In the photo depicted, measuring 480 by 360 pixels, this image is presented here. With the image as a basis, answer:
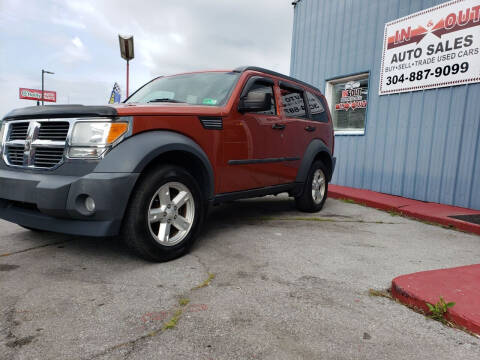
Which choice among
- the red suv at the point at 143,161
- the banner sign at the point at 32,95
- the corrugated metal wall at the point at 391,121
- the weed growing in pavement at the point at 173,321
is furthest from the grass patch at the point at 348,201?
the banner sign at the point at 32,95

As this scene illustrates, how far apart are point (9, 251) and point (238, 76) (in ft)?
9.10

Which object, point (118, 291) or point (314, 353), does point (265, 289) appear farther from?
point (118, 291)

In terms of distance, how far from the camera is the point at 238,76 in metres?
3.88

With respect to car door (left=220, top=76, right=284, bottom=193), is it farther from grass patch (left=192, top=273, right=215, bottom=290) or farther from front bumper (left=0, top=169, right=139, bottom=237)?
front bumper (left=0, top=169, right=139, bottom=237)

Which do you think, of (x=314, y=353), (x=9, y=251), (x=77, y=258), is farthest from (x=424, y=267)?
(x=9, y=251)

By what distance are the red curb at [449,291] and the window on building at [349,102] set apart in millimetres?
5266

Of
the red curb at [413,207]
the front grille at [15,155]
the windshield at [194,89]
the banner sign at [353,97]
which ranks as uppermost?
the banner sign at [353,97]

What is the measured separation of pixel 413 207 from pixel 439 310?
376 cm

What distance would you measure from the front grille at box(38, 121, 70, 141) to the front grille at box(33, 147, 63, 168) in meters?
0.09

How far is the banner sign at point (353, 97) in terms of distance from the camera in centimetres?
762

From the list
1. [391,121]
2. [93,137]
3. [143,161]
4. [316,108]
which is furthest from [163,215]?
[391,121]

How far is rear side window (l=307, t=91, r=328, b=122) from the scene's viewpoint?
518 centimetres

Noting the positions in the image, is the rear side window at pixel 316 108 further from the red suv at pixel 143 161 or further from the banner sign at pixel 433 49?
the banner sign at pixel 433 49

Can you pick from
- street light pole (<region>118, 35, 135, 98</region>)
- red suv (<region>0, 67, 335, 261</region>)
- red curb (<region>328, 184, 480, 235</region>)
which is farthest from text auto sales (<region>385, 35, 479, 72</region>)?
street light pole (<region>118, 35, 135, 98</region>)
